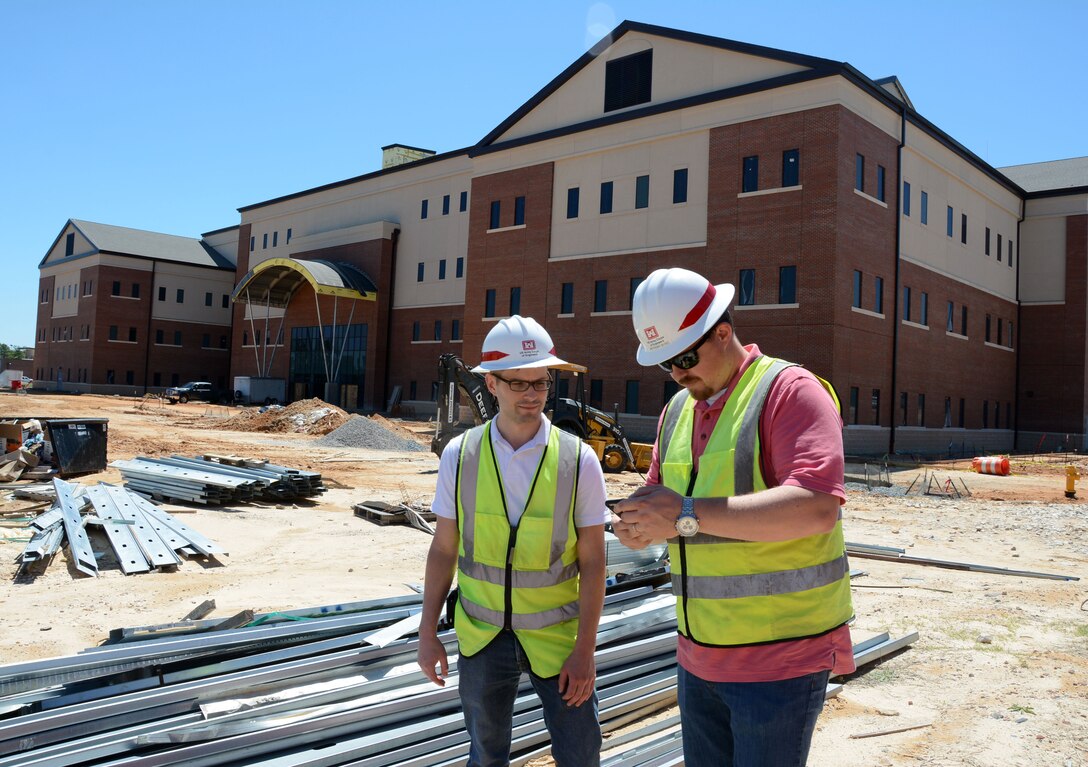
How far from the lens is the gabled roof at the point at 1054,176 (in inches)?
1708

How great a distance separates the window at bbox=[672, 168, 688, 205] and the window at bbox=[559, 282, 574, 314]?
6.15m

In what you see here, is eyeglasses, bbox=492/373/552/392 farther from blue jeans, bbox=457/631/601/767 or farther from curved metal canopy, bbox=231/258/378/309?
curved metal canopy, bbox=231/258/378/309

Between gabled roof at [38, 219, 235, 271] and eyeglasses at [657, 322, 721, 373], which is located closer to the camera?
eyeglasses at [657, 322, 721, 373]

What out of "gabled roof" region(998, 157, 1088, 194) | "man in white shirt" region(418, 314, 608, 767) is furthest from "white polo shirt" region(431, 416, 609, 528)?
"gabled roof" region(998, 157, 1088, 194)

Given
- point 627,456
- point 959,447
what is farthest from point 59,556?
point 959,447

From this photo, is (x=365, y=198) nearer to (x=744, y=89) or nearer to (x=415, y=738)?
(x=744, y=89)

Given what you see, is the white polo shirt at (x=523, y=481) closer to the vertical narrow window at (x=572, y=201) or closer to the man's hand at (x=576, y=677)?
the man's hand at (x=576, y=677)

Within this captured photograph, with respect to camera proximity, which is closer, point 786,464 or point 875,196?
point 786,464

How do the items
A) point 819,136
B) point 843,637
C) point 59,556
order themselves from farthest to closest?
point 819,136
point 59,556
point 843,637

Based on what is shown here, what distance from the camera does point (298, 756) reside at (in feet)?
13.1

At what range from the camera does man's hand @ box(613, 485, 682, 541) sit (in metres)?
2.38

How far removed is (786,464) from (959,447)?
39720 millimetres

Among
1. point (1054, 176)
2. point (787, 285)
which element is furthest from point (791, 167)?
point (1054, 176)

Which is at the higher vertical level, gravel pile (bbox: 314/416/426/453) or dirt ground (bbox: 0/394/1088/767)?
gravel pile (bbox: 314/416/426/453)
